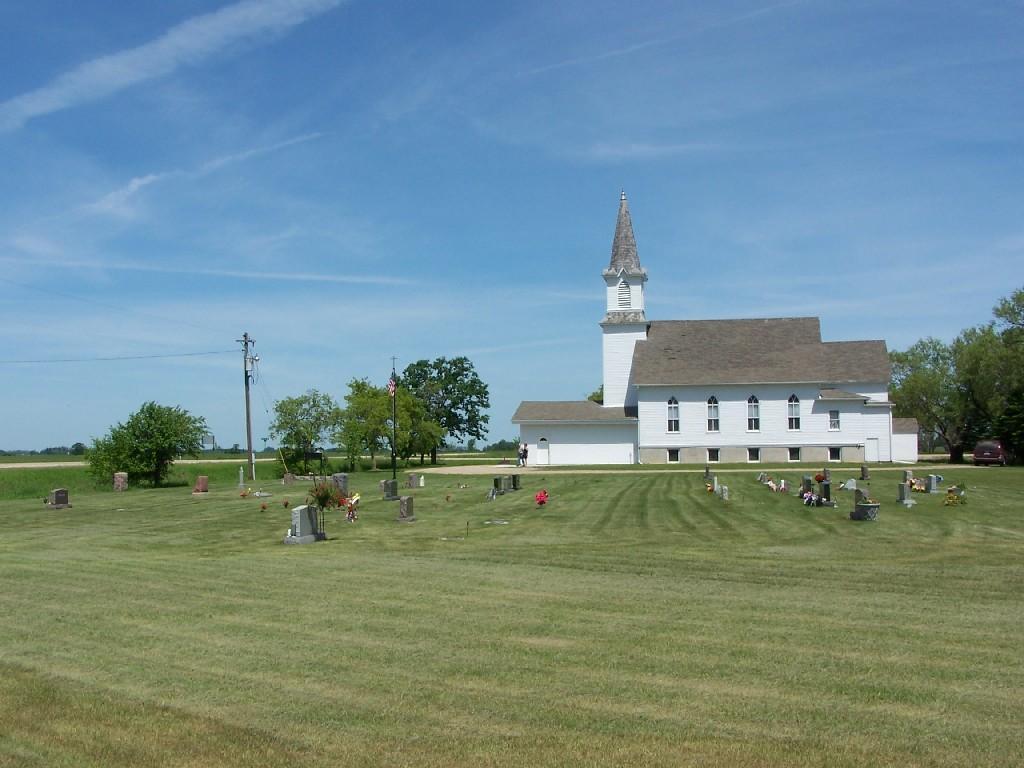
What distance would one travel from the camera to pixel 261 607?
39.3 ft

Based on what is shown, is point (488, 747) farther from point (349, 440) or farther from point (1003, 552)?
point (349, 440)

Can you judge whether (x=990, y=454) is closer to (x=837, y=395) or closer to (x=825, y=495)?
(x=837, y=395)

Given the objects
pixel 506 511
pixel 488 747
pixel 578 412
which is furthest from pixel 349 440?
pixel 488 747

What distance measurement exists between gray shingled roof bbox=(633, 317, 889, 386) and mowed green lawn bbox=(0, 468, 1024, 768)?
40.0 metres

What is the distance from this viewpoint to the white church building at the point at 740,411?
5809 centimetres

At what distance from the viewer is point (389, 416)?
66.2 m

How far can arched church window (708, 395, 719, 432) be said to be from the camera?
2341 inches

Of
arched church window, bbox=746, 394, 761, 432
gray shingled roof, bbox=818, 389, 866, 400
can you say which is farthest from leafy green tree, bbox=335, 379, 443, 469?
gray shingled roof, bbox=818, 389, 866, 400

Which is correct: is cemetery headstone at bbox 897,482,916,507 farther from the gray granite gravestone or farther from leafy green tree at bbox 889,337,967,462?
leafy green tree at bbox 889,337,967,462

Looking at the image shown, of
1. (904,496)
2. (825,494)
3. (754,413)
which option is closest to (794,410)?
(754,413)

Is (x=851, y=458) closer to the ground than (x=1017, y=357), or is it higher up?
closer to the ground

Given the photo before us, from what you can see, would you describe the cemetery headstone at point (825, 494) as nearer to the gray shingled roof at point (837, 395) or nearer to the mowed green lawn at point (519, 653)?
the mowed green lawn at point (519, 653)

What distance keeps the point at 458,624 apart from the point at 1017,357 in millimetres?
61148

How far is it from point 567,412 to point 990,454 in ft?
79.3
